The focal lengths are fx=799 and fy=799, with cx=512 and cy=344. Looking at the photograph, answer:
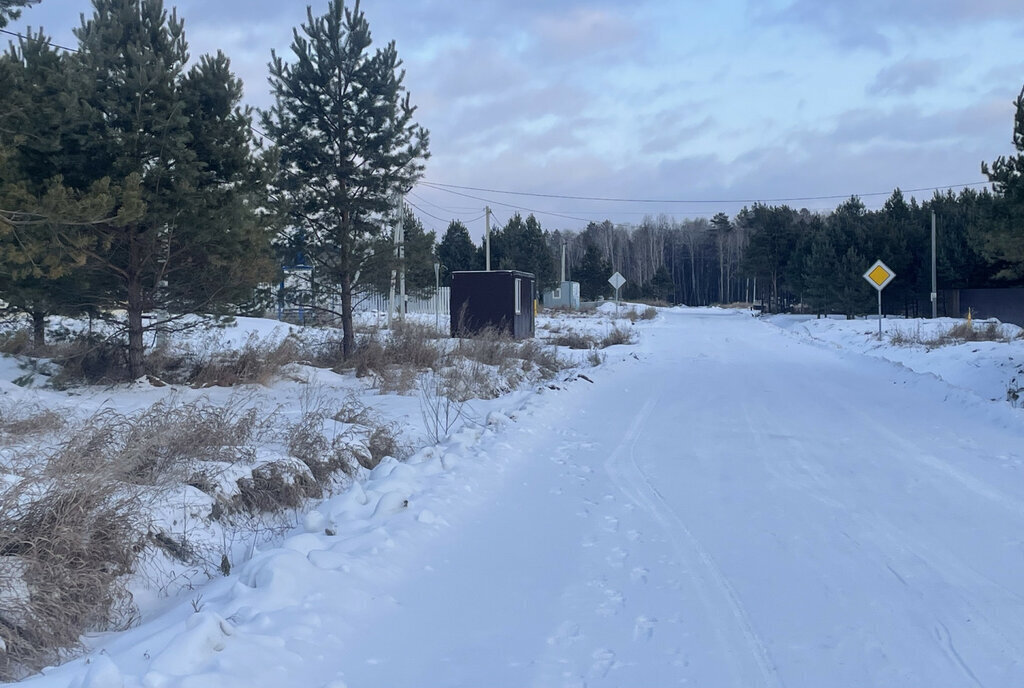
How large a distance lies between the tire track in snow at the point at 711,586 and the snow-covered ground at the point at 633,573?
2cm

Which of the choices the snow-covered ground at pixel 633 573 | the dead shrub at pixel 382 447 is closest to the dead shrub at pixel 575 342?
the snow-covered ground at pixel 633 573

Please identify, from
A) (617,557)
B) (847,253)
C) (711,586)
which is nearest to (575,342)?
(617,557)

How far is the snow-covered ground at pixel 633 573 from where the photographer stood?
159 inches

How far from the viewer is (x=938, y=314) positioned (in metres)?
46.9

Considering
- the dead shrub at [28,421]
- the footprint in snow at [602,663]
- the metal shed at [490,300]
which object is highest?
the metal shed at [490,300]

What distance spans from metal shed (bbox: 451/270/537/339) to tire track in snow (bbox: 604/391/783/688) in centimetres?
1950

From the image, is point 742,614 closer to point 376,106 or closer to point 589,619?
point 589,619

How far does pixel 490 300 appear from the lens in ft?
93.6

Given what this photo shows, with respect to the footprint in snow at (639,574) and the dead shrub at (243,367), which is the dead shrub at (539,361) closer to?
the dead shrub at (243,367)

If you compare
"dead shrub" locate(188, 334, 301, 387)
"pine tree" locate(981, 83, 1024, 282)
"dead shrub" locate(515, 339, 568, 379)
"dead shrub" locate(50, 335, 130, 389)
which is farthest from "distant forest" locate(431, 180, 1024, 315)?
"dead shrub" locate(50, 335, 130, 389)

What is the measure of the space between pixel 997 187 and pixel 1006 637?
45.2 feet

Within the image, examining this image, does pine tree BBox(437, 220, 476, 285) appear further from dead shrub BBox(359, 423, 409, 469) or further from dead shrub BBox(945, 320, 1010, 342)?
dead shrub BBox(359, 423, 409, 469)

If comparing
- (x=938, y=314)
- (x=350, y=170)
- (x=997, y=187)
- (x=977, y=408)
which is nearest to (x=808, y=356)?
(x=997, y=187)

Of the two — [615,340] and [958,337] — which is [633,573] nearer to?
[615,340]
